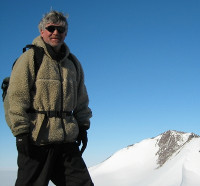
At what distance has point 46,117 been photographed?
309cm

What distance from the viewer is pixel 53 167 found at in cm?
318

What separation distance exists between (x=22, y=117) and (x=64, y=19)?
1197mm

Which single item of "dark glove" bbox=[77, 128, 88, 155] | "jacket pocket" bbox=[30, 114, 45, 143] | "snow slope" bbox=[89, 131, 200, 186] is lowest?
"snow slope" bbox=[89, 131, 200, 186]

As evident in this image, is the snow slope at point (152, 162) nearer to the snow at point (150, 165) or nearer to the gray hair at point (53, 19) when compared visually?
the snow at point (150, 165)

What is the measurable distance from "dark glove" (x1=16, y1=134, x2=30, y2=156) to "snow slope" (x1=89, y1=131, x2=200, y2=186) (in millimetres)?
42410

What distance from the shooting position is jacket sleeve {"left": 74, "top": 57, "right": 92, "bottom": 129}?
3.51 meters

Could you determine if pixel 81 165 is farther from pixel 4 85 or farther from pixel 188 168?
pixel 188 168

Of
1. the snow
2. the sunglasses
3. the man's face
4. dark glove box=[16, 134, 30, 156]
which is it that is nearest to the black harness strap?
dark glove box=[16, 134, 30, 156]

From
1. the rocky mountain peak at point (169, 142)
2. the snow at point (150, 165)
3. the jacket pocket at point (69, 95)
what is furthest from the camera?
the rocky mountain peak at point (169, 142)

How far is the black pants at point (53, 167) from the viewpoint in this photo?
9.85 ft

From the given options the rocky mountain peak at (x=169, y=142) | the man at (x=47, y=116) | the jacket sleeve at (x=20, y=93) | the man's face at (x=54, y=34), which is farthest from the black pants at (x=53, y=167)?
the rocky mountain peak at (x=169, y=142)

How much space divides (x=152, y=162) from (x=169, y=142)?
5650 millimetres

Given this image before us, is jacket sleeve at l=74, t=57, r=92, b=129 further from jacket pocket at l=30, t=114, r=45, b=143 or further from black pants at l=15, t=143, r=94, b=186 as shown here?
jacket pocket at l=30, t=114, r=45, b=143

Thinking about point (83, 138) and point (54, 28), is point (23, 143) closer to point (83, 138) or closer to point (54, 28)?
point (83, 138)
